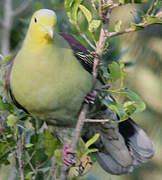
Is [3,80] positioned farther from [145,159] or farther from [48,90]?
[145,159]

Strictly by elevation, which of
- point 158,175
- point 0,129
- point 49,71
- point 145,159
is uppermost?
point 49,71

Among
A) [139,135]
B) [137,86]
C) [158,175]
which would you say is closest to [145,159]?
[139,135]

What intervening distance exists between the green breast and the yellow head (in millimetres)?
71

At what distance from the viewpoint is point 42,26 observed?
280 cm

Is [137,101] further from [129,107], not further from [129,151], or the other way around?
[129,151]

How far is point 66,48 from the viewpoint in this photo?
3014 mm

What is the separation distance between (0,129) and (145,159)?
1339 millimetres

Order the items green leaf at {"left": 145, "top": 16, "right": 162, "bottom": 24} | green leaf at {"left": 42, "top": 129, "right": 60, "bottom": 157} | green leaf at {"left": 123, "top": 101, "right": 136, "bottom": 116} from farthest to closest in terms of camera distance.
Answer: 1. green leaf at {"left": 42, "top": 129, "right": 60, "bottom": 157}
2. green leaf at {"left": 123, "top": 101, "right": 136, "bottom": 116}
3. green leaf at {"left": 145, "top": 16, "right": 162, "bottom": 24}

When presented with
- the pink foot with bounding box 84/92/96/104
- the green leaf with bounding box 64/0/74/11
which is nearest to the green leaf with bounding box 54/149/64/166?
the pink foot with bounding box 84/92/96/104

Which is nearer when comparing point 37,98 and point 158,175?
point 37,98

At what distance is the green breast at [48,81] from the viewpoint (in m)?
2.89

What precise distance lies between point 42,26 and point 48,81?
1.08 feet

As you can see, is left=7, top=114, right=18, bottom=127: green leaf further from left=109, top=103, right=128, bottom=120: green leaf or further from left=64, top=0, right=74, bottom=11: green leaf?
left=64, top=0, right=74, bottom=11: green leaf

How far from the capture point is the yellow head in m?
2.77
